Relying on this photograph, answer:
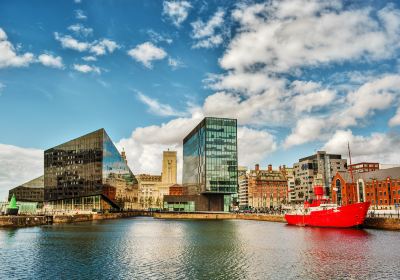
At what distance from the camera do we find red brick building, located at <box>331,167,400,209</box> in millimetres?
146375

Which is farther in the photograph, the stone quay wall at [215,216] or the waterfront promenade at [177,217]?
the stone quay wall at [215,216]

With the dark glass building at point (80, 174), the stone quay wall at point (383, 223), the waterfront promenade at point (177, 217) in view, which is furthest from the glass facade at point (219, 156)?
the stone quay wall at point (383, 223)

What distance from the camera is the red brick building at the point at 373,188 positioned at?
146375 millimetres

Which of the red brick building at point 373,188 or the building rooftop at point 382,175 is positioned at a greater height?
the building rooftop at point 382,175

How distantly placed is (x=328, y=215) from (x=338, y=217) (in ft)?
13.0

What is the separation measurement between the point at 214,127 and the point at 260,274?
138 m

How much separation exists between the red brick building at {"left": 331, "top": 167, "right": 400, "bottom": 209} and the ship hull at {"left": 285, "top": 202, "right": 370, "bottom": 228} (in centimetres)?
3571

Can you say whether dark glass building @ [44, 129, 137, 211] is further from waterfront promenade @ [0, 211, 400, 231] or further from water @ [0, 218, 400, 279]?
water @ [0, 218, 400, 279]

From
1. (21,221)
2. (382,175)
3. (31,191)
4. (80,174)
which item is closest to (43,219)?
(21,221)

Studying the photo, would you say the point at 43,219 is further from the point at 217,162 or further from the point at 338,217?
the point at 338,217

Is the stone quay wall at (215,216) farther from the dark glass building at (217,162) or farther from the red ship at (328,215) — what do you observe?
the red ship at (328,215)

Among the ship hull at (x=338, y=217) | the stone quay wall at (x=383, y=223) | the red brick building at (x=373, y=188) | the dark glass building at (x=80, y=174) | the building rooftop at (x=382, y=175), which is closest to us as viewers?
the stone quay wall at (x=383, y=223)

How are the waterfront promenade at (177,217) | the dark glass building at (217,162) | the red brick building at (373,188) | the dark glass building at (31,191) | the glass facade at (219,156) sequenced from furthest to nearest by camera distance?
the dark glass building at (31,191) → the dark glass building at (217,162) → the glass facade at (219,156) → the red brick building at (373,188) → the waterfront promenade at (177,217)

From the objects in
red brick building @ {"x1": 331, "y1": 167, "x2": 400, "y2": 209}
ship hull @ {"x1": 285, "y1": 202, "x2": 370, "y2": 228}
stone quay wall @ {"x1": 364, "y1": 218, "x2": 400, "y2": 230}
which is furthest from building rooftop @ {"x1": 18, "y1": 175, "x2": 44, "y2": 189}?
stone quay wall @ {"x1": 364, "y1": 218, "x2": 400, "y2": 230}
